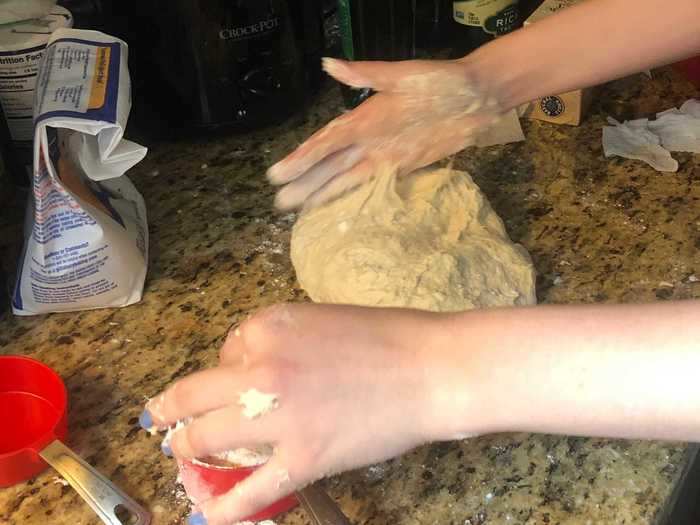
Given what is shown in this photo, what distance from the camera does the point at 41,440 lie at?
672 millimetres

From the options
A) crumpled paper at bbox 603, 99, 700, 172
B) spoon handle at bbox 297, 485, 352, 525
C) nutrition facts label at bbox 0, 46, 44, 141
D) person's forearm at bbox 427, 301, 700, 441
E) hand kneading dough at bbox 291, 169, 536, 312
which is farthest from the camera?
crumpled paper at bbox 603, 99, 700, 172

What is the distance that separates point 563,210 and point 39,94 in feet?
1.99

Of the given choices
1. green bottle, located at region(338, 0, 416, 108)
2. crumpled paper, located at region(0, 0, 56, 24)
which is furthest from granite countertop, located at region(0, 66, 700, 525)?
crumpled paper, located at region(0, 0, 56, 24)

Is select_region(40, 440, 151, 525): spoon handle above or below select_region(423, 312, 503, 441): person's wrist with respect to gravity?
below

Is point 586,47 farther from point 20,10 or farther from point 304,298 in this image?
point 20,10

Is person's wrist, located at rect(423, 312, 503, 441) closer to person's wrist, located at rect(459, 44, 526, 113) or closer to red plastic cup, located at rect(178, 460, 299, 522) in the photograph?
red plastic cup, located at rect(178, 460, 299, 522)

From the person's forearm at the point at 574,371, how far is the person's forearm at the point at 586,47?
0.37 m

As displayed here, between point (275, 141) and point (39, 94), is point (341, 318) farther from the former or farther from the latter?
point (275, 141)

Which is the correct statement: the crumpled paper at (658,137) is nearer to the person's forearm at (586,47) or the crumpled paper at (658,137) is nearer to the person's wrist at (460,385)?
the person's forearm at (586,47)

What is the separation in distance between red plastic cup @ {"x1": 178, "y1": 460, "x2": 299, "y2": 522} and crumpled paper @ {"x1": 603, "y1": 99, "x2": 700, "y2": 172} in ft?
2.10

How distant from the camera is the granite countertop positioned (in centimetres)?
67

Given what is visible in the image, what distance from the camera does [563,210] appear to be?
3.10 feet

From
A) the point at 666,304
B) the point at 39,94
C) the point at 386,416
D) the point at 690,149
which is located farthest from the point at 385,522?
the point at 690,149

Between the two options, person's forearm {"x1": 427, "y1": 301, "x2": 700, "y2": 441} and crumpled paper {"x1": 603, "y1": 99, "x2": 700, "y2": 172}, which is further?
crumpled paper {"x1": 603, "y1": 99, "x2": 700, "y2": 172}
